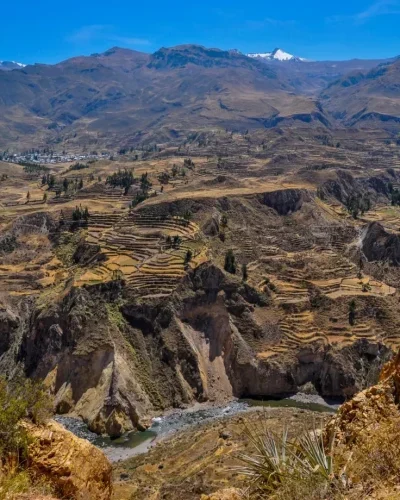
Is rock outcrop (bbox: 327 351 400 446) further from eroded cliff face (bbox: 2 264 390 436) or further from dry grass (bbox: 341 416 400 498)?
eroded cliff face (bbox: 2 264 390 436)

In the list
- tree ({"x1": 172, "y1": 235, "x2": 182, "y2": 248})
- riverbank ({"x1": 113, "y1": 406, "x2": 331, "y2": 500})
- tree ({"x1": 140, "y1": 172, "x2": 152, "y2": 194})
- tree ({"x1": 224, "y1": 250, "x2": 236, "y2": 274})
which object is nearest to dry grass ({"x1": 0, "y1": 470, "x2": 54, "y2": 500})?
riverbank ({"x1": 113, "y1": 406, "x2": 331, "y2": 500})

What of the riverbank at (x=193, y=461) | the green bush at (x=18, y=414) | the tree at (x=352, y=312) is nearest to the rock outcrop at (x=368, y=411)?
the green bush at (x=18, y=414)

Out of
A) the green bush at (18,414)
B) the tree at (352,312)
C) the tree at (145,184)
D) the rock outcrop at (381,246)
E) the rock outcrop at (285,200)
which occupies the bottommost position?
the tree at (352,312)

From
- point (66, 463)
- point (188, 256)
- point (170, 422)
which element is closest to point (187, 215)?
point (188, 256)

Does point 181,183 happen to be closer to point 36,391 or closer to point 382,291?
point 382,291

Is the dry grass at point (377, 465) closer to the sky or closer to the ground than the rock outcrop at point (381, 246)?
closer to the sky

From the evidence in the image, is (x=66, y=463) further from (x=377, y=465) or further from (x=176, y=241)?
(x=176, y=241)

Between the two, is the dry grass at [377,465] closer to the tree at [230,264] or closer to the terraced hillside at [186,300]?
the terraced hillside at [186,300]
